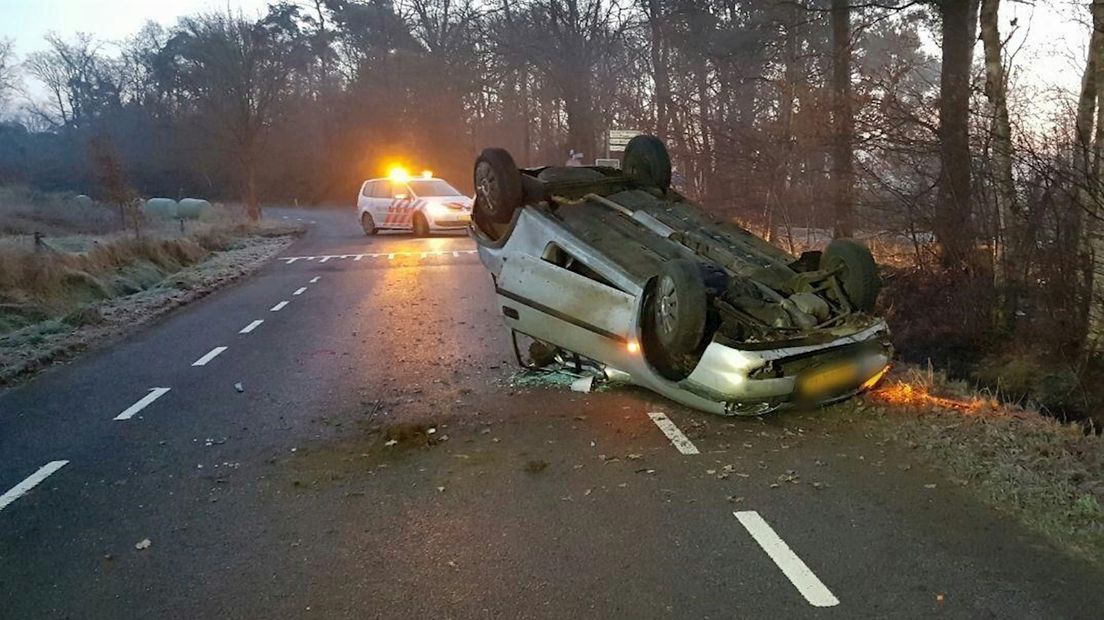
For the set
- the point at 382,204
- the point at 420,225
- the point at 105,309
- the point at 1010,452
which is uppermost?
the point at 382,204

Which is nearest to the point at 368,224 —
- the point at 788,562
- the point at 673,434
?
the point at 673,434

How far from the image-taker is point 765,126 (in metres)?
16.5

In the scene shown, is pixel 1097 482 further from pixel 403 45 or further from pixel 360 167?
pixel 360 167

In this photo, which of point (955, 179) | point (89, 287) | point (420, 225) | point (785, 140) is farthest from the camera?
point (420, 225)

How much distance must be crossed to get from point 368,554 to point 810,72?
1394 cm

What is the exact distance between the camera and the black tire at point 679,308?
573cm

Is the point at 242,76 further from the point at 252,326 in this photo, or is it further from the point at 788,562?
the point at 788,562

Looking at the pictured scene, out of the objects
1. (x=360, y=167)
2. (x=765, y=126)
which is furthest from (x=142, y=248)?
(x=360, y=167)

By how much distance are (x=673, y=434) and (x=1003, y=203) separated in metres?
5.54

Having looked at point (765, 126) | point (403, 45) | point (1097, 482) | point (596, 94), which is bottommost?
point (1097, 482)

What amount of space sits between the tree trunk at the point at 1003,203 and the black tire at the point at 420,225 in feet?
62.6

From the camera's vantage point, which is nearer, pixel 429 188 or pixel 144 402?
pixel 144 402

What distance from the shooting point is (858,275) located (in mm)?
6633

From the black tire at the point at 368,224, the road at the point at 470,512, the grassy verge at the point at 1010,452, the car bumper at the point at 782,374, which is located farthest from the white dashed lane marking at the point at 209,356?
the black tire at the point at 368,224
